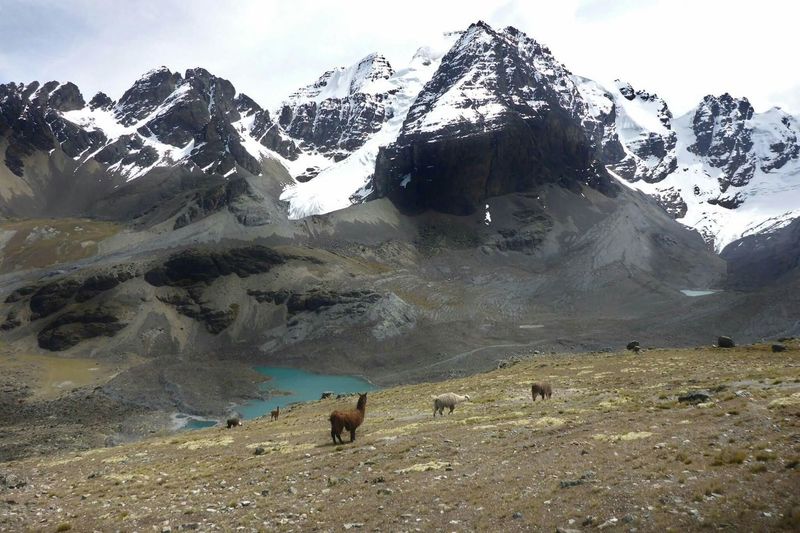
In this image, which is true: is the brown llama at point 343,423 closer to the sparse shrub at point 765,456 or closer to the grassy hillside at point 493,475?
the grassy hillside at point 493,475

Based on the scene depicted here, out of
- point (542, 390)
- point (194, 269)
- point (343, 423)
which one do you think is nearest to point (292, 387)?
point (194, 269)

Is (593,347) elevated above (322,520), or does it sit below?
below

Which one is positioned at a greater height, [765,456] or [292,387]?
[765,456]

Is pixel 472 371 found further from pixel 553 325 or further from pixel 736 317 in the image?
pixel 736 317

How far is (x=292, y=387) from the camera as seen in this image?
447 feet

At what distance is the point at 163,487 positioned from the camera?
25.7 m

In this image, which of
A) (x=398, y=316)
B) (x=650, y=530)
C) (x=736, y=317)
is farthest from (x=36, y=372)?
(x=736, y=317)

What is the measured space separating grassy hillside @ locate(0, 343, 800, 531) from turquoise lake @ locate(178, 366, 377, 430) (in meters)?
76.1

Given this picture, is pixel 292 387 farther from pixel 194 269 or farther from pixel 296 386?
pixel 194 269

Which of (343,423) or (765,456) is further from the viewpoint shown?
(343,423)

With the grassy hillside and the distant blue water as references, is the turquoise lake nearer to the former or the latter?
the distant blue water

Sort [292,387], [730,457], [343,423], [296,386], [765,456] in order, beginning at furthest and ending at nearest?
1. [296,386]
2. [292,387]
3. [343,423]
4. [730,457]
5. [765,456]

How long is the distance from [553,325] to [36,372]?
129817mm

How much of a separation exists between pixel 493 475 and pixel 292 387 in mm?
120482
